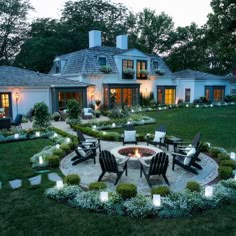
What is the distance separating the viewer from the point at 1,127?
13.6m

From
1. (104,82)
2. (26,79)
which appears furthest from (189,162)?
(104,82)

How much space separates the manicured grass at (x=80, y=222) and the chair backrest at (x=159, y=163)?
168 centimetres

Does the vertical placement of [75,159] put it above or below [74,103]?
below

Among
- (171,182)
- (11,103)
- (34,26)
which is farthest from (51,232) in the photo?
(34,26)

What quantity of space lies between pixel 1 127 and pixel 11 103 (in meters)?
5.27

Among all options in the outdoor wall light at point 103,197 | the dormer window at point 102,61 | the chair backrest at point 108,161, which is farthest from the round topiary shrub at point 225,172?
the dormer window at point 102,61

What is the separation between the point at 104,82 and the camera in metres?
23.9

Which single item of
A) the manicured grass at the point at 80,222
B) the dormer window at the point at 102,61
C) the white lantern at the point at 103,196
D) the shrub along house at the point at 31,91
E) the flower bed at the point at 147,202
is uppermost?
A: the dormer window at the point at 102,61

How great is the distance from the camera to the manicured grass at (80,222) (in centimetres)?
457

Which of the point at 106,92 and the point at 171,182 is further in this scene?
the point at 106,92

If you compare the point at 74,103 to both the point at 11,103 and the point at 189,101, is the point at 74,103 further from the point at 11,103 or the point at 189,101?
the point at 189,101

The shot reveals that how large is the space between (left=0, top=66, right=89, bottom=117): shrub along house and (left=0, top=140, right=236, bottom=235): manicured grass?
45.2 feet

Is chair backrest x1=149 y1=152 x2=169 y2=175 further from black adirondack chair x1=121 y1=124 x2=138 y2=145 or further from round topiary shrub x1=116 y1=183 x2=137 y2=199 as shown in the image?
black adirondack chair x1=121 y1=124 x2=138 y2=145

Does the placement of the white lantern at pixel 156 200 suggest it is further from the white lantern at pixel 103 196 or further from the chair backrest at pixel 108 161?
the chair backrest at pixel 108 161
